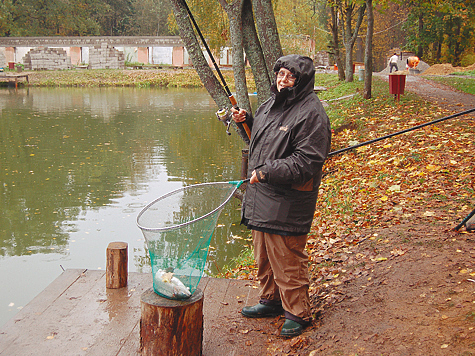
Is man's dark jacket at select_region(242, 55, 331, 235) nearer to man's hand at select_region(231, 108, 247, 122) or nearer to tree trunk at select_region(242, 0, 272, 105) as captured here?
man's hand at select_region(231, 108, 247, 122)

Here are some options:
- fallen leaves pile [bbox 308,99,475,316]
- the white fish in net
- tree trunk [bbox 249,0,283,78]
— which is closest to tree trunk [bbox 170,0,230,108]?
tree trunk [bbox 249,0,283,78]

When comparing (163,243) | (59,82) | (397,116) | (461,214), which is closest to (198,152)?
(397,116)

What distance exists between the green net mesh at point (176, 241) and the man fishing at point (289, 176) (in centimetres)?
33

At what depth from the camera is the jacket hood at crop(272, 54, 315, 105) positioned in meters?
3.33

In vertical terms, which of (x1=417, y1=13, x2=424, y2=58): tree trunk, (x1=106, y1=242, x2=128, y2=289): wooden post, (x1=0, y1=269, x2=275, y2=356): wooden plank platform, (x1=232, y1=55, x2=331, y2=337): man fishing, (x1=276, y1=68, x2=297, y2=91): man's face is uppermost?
(x1=417, y1=13, x2=424, y2=58): tree trunk

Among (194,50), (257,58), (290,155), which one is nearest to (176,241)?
(290,155)

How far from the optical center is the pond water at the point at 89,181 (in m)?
6.84

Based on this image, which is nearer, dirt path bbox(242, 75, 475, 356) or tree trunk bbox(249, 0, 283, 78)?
dirt path bbox(242, 75, 475, 356)

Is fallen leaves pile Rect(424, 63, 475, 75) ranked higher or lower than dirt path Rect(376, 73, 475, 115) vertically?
higher

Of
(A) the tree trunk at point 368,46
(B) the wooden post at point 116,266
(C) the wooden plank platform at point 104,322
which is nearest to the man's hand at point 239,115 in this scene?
(C) the wooden plank platform at point 104,322

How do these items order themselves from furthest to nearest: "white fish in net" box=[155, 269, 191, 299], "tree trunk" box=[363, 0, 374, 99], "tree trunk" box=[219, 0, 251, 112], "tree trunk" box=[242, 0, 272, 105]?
"tree trunk" box=[363, 0, 374, 99]
"tree trunk" box=[242, 0, 272, 105]
"tree trunk" box=[219, 0, 251, 112]
"white fish in net" box=[155, 269, 191, 299]

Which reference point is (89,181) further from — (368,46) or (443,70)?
(443,70)

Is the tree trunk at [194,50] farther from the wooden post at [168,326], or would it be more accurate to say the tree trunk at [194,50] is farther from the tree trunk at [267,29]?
the wooden post at [168,326]

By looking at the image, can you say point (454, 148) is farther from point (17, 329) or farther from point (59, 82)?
point (59, 82)
